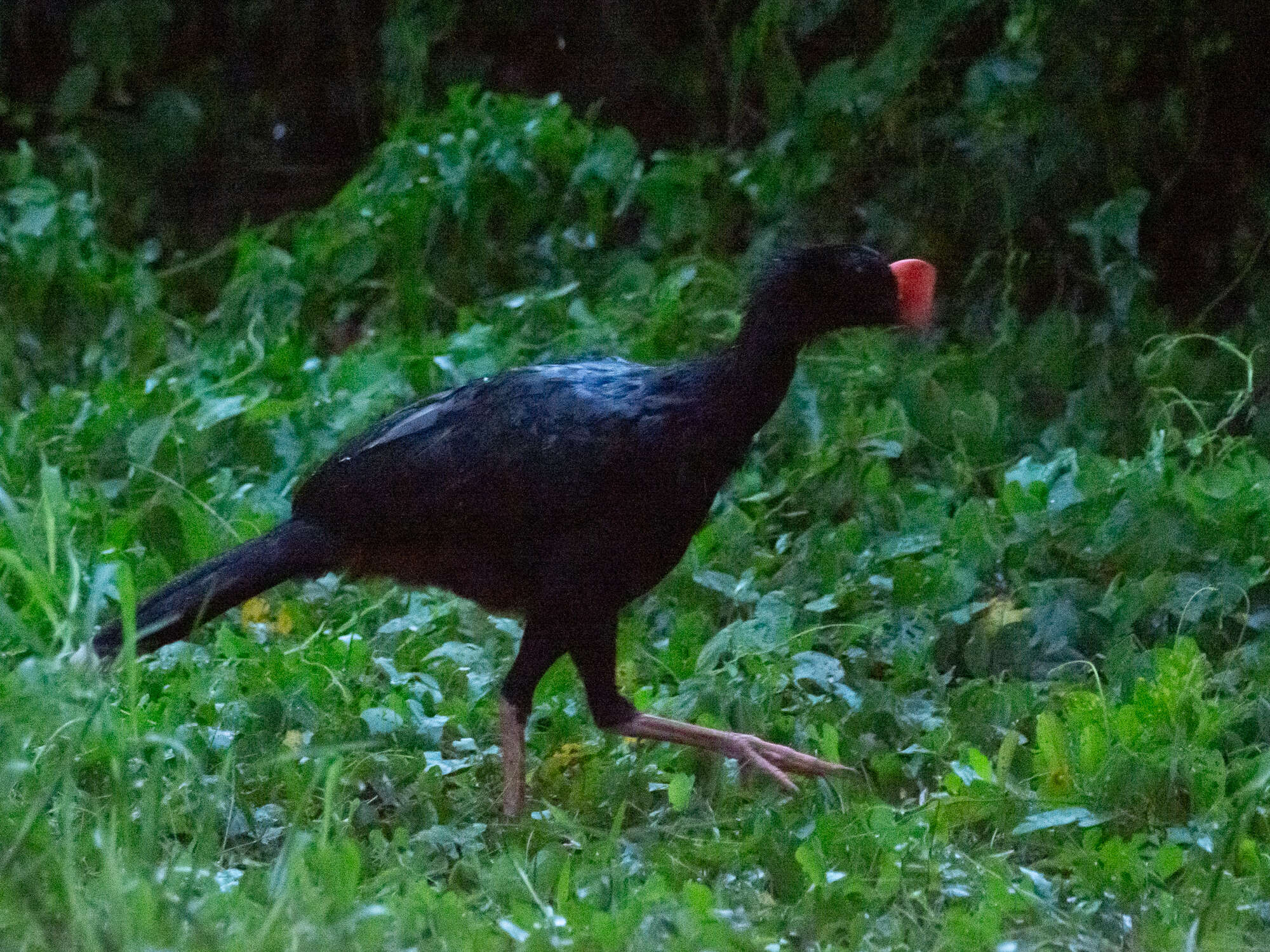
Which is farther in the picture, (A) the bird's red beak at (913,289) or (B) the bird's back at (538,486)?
(A) the bird's red beak at (913,289)

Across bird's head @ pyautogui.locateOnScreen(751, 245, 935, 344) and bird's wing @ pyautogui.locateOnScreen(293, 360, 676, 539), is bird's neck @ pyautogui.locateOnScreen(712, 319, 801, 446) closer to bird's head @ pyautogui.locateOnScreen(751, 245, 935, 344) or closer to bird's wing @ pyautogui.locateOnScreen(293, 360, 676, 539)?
bird's head @ pyautogui.locateOnScreen(751, 245, 935, 344)

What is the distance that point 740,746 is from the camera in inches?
163

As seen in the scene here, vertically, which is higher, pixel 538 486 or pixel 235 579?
pixel 538 486

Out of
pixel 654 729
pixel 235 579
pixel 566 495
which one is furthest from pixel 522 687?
pixel 235 579

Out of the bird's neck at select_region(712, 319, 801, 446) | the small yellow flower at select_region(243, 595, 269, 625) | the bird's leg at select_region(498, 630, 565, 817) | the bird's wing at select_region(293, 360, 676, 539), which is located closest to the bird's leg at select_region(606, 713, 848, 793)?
the bird's leg at select_region(498, 630, 565, 817)

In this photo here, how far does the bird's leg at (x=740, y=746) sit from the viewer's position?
13.5 feet

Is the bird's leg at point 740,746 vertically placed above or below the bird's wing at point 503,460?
below

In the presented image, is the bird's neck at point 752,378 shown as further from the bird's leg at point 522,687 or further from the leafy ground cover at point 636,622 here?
the leafy ground cover at point 636,622

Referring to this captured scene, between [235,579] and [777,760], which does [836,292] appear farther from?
[235,579]

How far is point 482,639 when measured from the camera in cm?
505

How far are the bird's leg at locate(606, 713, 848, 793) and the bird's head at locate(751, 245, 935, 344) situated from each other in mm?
842

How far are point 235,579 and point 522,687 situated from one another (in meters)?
0.66

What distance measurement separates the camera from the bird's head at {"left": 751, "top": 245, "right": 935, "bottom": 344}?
166 inches

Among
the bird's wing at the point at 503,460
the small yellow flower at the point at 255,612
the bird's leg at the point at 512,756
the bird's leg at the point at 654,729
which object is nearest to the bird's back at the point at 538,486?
the bird's wing at the point at 503,460
